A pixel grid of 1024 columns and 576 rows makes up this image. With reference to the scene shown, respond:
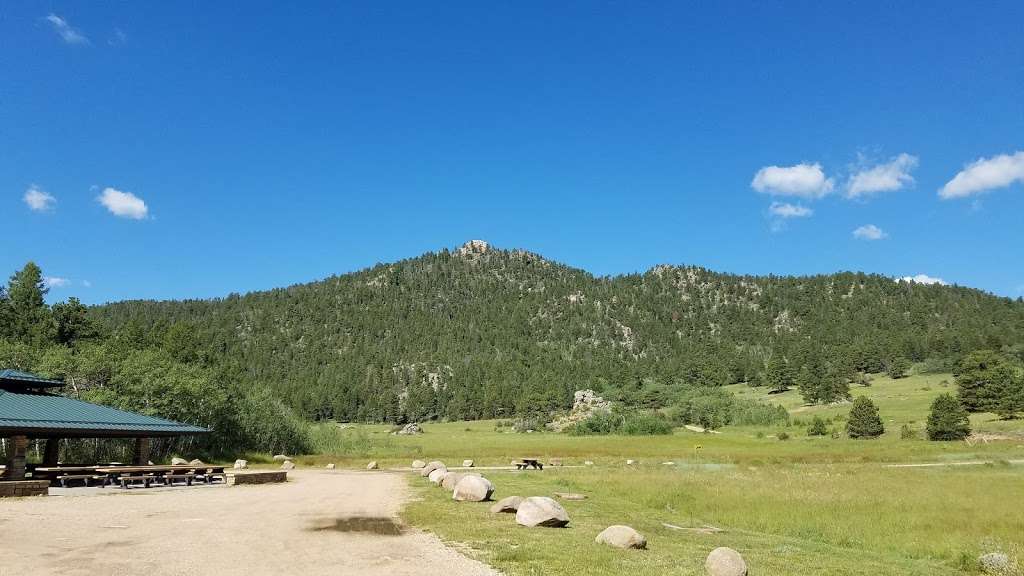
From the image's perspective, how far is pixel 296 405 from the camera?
167875 millimetres

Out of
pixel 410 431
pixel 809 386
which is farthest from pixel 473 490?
pixel 809 386

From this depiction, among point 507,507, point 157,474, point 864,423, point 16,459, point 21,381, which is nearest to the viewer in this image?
point 507,507

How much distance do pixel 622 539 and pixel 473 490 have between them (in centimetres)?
979

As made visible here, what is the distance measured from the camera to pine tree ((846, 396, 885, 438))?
75.0m

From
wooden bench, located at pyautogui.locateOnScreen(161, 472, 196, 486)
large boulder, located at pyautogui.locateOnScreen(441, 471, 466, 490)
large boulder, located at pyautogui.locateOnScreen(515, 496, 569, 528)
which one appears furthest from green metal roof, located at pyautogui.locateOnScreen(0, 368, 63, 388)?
large boulder, located at pyautogui.locateOnScreen(515, 496, 569, 528)

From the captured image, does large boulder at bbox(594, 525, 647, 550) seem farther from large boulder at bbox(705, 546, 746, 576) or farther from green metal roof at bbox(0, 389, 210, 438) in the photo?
green metal roof at bbox(0, 389, 210, 438)

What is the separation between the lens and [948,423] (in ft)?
221

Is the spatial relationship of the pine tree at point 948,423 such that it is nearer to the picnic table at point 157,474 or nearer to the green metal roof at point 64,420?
the picnic table at point 157,474

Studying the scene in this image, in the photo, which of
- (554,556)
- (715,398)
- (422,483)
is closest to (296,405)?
(715,398)

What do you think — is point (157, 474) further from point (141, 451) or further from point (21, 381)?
point (21, 381)

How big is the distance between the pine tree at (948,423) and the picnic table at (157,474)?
7253cm

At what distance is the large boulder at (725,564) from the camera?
40.4 feet

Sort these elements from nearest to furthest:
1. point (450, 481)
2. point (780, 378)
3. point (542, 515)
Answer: point (542, 515)
point (450, 481)
point (780, 378)

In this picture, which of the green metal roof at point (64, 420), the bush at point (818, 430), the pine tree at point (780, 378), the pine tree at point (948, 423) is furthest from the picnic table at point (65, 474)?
the pine tree at point (780, 378)
